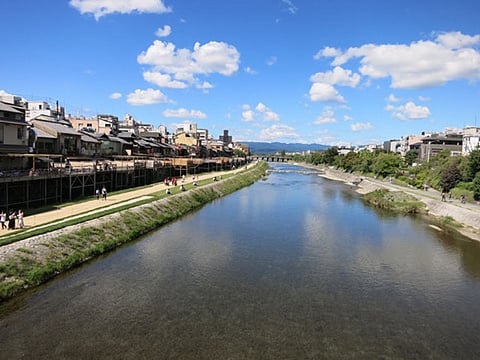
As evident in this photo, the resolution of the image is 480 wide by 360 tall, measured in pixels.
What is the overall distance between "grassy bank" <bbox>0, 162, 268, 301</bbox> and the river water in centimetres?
75

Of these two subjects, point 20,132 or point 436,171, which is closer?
point 20,132

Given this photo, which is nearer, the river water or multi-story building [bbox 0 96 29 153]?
the river water

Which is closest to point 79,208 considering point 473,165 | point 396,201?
point 396,201

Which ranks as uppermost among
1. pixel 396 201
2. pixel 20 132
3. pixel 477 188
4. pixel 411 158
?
pixel 411 158

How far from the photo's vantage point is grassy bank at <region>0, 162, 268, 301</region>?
1535cm

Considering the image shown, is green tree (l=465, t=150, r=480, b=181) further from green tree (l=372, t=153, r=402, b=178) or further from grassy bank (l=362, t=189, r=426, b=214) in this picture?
green tree (l=372, t=153, r=402, b=178)

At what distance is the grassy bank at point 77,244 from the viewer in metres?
15.4

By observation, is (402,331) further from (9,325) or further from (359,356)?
(9,325)

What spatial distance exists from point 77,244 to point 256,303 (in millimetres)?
11231

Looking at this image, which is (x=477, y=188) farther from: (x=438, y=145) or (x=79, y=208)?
(x=438, y=145)

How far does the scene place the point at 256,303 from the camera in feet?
49.4

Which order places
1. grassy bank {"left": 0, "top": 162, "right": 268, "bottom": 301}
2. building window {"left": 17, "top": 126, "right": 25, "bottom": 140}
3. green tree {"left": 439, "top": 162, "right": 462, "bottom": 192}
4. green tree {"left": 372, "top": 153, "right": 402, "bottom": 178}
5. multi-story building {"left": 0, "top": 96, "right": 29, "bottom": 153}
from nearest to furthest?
1. grassy bank {"left": 0, "top": 162, "right": 268, "bottom": 301}
2. multi-story building {"left": 0, "top": 96, "right": 29, "bottom": 153}
3. building window {"left": 17, "top": 126, "right": 25, "bottom": 140}
4. green tree {"left": 439, "top": 162, "right": 462, "bottom": 192}
5. green tree {"left": 372, "top": 153, "right": 402, "bottom": 178}

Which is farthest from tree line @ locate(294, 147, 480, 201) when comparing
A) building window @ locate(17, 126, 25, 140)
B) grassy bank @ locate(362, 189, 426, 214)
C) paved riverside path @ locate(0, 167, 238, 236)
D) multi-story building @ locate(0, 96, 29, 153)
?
building window @ locate(17, 126, 25, 140)

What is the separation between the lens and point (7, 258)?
15.4 m
